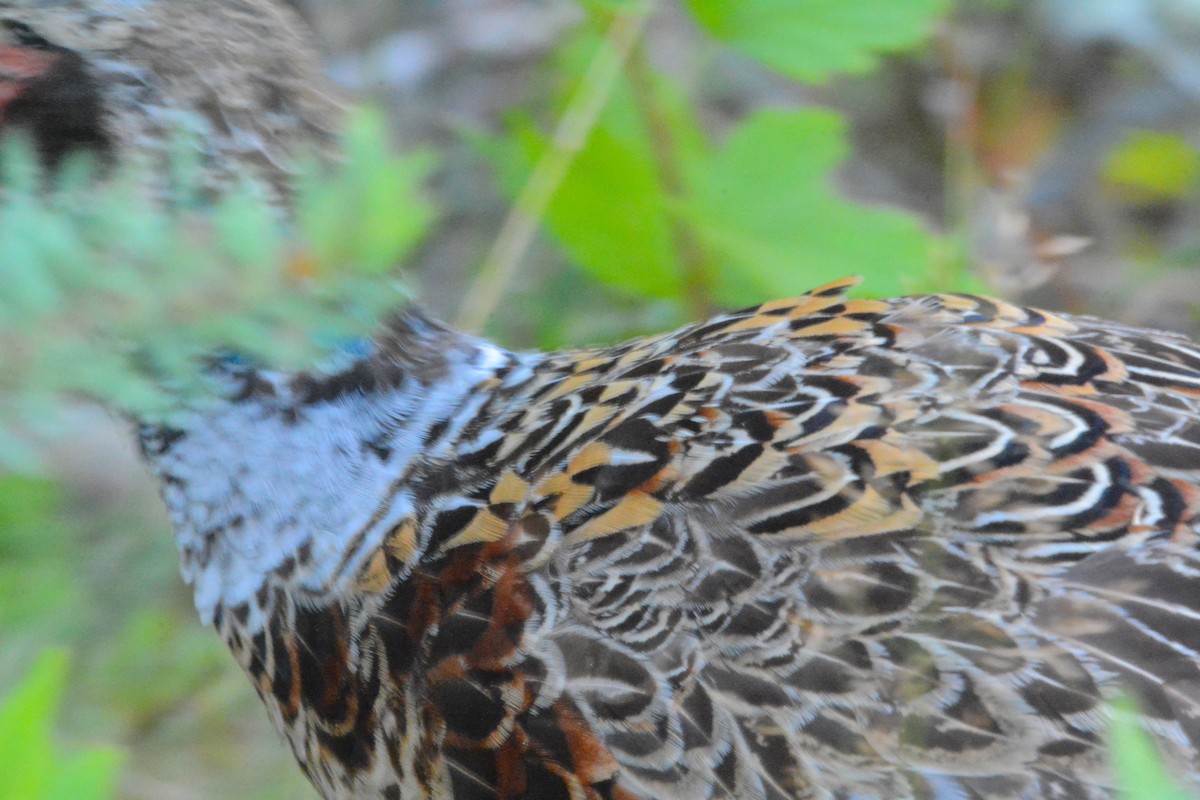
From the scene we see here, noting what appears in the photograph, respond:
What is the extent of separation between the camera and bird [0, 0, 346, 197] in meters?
1.96

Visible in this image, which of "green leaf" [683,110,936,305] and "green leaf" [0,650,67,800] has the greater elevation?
"green leaf" [683,110,936,305]

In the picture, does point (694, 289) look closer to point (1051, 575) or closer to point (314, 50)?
point (314, 50)

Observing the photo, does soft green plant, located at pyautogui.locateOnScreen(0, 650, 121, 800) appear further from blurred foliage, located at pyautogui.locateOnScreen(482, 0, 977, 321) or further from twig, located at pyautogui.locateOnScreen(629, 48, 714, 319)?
twig, located at pyautogui.locateOnScreen(629, 48, 714, 319)

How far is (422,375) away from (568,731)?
747 millimetres

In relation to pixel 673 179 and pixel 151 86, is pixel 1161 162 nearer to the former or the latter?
pixel 673 179

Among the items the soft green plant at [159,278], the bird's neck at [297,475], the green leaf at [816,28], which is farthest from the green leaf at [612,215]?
the soft green plant at [159,278]

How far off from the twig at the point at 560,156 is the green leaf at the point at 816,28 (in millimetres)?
190

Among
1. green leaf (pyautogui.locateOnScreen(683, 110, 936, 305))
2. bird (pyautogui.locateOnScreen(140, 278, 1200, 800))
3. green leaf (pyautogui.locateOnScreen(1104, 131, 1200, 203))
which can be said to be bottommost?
bird (pyautogui.locateOnScreen(140, 278, 1200, 800))

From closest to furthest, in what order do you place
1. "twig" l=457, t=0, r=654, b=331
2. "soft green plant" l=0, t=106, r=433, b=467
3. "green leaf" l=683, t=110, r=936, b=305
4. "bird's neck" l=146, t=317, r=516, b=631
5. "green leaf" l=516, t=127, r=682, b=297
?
"soft green plant" l=0, t=106, r=433, b=467
"bird's neck" l=146, t=317, r=516, b=631
"green leaf" l=683, t=110, r=936, b=305
"twig" l=457, t=0, r=654, b=331
"green leaf" l=516, t=127, r=682, b=297

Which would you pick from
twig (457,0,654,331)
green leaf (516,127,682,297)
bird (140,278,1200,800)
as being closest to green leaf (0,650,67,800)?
bird (140,278,1200,800)

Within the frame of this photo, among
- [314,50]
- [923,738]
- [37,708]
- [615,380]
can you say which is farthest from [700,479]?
[314,50]

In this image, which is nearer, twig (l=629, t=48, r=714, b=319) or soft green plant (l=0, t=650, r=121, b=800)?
soft green plant (l=0, t=650, r=121, b=800)

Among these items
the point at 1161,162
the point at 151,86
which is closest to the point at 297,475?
the point at 151,86

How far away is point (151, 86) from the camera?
202 cm
